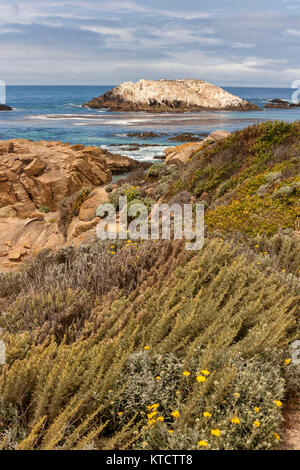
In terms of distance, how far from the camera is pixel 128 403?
2.83 meters

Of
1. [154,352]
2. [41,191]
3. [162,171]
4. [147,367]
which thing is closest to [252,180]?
A: [162,171]

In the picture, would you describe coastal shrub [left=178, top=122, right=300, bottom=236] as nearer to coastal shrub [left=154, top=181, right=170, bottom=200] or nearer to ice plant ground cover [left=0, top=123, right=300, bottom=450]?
coastal shrub [left=154, top=181, right=170, bottom=200]

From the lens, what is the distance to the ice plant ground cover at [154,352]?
2.59 metres

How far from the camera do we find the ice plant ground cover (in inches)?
102

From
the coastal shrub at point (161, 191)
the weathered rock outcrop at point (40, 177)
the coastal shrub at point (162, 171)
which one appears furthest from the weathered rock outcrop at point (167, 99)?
the coastal shrub at point (161, 191)

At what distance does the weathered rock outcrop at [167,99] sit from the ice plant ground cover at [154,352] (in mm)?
76359

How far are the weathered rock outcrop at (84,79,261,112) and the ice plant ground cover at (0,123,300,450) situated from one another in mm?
76359

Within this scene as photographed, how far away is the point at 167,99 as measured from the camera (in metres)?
81.1

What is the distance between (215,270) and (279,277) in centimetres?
96

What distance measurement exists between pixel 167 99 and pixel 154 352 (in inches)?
3341

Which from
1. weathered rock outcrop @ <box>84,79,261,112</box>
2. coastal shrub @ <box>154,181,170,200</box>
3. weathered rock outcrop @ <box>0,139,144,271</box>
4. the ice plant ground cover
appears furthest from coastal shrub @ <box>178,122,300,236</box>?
weathered rock outcrop @ <box>84,79,261,112</box>

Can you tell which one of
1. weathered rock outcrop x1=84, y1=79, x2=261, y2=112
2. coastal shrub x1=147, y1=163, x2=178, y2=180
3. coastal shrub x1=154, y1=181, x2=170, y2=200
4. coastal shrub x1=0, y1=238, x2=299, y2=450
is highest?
weathered rock outcrop x1=84, y1=79, x2=261, y2=112

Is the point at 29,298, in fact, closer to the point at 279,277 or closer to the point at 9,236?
the point at 279,277
